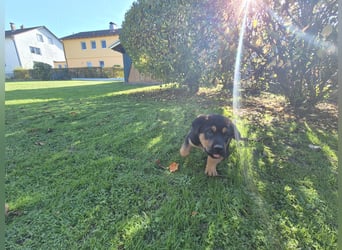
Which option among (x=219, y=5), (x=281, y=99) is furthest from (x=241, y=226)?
(x=281, y=99)

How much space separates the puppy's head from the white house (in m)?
33.6

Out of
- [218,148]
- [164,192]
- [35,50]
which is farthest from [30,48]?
[218,148]

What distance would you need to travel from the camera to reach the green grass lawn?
5.06 feet

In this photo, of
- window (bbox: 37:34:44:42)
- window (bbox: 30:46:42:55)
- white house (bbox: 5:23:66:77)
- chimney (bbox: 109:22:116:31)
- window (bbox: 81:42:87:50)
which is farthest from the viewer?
window (bbox: 37:34:44:42)

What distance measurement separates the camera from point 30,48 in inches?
1406

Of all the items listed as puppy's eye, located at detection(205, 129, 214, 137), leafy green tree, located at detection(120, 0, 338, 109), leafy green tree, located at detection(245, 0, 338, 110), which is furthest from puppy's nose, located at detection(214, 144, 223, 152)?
leafy green tree, located at detection(245, 0, 338, 110)

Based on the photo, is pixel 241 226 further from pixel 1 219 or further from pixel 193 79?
pixel 193 79

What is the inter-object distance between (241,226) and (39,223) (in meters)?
1.59

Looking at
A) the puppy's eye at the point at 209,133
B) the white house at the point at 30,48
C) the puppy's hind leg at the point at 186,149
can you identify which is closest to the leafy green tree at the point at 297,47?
the puppy's eye at the point at 209,133

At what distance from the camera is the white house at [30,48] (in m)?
32.3

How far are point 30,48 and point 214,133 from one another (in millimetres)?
43344

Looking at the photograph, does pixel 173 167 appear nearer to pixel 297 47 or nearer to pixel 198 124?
pixel 198 124

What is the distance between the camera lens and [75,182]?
2209 millimetres

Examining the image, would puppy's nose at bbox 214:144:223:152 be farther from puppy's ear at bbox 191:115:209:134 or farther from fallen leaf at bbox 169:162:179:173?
fallen leaf at bbox 169:162:179:173
